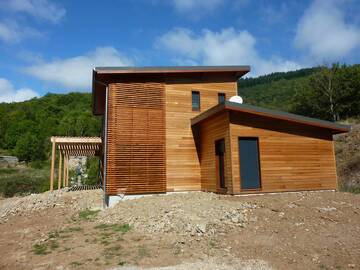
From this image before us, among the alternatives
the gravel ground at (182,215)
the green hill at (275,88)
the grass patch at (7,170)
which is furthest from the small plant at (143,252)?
the green hill at (275,88)

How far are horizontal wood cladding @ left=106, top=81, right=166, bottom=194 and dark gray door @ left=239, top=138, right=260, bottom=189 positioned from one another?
326 cm

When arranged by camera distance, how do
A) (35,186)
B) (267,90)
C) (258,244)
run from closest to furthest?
(258,244) → (35,186) → (267,90)

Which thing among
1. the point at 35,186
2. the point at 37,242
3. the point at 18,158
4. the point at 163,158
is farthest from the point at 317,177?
the point at 18,158

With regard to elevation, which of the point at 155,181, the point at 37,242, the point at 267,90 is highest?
the point at 267,90

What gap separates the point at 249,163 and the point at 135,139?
448cm

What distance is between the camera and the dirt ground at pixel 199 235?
5.63 metres

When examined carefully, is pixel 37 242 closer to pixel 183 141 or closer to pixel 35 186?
pixel 183 141

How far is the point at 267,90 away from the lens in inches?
2234

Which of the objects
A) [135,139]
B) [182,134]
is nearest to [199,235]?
[135,139]

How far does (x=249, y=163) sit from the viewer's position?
34.8 feet

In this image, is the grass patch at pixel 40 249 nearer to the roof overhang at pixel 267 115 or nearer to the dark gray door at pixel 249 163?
the dark gray door at pixel 249 163

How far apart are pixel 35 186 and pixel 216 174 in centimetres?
2099

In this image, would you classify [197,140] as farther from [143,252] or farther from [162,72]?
[143,252]

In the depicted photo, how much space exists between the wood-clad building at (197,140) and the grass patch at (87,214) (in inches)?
40.5
